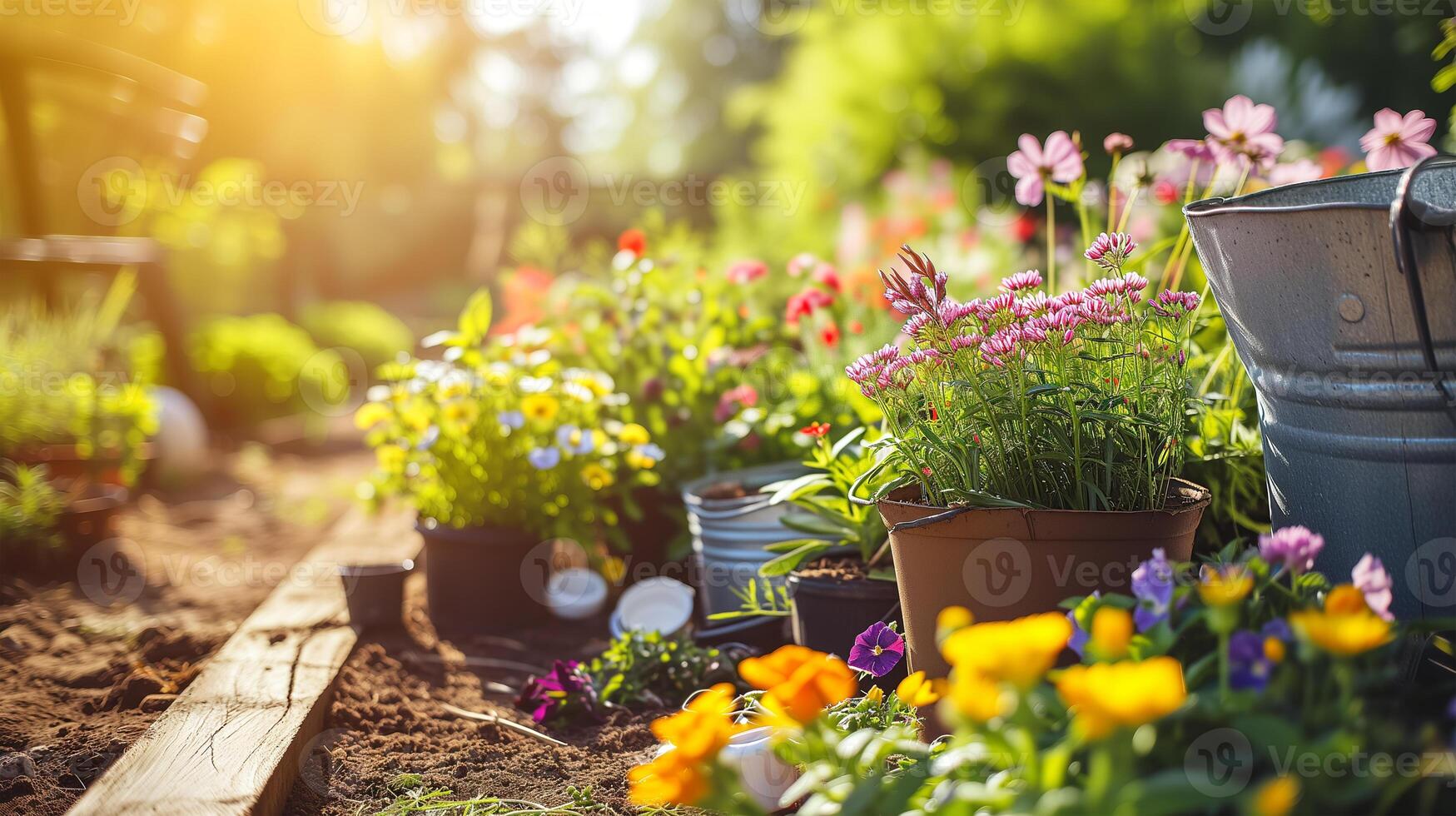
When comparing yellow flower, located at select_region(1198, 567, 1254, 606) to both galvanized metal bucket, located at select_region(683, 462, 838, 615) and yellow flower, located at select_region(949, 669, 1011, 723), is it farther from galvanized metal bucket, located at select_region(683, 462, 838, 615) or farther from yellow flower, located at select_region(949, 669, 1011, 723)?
galvanized metal bucket, located at select_region(683, 462, 838, 615)

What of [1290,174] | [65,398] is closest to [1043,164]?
[1290,174]

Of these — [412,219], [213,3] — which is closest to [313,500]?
[213,3]

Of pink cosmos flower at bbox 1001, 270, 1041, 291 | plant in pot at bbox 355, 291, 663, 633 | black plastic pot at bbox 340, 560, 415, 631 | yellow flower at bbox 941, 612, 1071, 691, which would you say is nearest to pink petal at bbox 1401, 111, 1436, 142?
pink cosmos flower at bbox 1001, 270, 1041, 291

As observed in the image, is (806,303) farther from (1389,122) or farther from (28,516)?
(28,516)

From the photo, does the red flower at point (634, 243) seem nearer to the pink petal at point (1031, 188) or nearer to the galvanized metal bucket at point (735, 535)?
the galvanized metal bucket at point (735, 535)

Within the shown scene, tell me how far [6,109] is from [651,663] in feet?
15.7

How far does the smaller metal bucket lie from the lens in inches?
89.9

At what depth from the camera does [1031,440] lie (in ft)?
5.22

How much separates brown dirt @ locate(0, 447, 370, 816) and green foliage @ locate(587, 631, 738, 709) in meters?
0.90

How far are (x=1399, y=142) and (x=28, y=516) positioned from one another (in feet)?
11.9

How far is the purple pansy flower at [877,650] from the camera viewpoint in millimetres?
1640

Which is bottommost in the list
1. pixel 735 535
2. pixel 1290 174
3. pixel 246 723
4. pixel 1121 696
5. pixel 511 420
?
pixel 246 723

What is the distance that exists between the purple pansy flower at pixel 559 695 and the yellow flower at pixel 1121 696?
139 centimetres

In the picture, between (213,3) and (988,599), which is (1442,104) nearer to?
(988,599)
